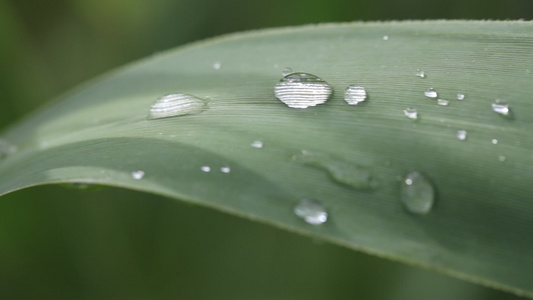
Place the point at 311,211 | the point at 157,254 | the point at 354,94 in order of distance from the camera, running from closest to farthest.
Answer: the point at 311,211 → the point at 354,94 → the point at 157,254

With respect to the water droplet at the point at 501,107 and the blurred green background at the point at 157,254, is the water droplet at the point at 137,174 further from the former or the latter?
the blurred green background at the point at 157,254

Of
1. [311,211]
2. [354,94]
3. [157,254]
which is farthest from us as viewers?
[157,254]

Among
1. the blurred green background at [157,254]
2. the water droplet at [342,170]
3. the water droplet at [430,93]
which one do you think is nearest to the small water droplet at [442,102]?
the water droplet at [430,93]

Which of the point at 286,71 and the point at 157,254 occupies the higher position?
the point at 286,71

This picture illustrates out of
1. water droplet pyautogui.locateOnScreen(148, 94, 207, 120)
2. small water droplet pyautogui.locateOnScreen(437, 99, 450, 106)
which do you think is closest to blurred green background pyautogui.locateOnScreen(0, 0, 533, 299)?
water droplet pyautogui.locateOnScreen(148, 94, 207, 120)

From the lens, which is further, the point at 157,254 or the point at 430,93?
the point at 157,254

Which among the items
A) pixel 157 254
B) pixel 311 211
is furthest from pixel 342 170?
pixel 157 254

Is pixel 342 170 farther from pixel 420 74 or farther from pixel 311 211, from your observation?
pixel 420 74

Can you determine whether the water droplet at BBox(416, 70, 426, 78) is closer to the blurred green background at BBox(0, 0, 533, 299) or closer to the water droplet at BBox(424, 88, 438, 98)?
the water droplet at BBox(424, 88, 438, 98)
